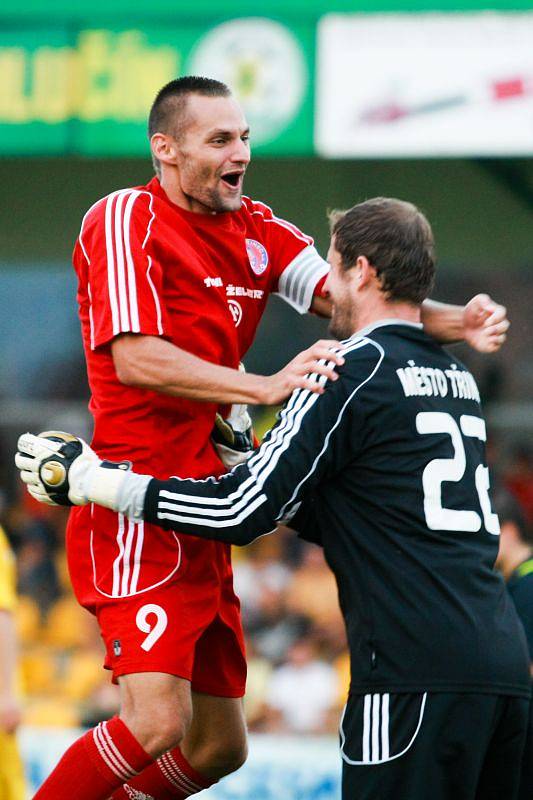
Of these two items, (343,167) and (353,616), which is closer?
(353,616)

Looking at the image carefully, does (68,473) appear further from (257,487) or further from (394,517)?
(394,517)

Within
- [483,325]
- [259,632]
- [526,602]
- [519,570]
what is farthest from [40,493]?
[259,632]

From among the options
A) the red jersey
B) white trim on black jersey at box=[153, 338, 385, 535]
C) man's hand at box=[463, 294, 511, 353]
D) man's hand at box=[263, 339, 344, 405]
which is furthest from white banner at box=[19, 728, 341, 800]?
man's hand at box=[263, 339, 344, 405]

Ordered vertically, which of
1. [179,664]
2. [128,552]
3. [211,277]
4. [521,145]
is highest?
[521,145]

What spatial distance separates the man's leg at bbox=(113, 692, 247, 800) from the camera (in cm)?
426

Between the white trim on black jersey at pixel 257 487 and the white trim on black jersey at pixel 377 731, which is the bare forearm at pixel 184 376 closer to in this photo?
the white trim on black jersey at pixel 257 487

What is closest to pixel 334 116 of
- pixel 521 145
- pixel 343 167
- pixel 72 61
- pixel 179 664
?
pixel 521 145

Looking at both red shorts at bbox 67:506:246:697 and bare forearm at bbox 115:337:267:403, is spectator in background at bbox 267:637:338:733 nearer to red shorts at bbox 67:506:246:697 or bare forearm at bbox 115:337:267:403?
red shorts at bbox 67:506:246:697

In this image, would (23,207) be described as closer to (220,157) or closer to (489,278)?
(489,278)

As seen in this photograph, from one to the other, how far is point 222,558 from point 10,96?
18.2 ft

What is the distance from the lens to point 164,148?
4.14 m

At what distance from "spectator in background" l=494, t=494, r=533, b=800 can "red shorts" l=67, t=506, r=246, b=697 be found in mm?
1025

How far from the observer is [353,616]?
3631mm

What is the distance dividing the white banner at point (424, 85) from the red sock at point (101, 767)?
538cm
